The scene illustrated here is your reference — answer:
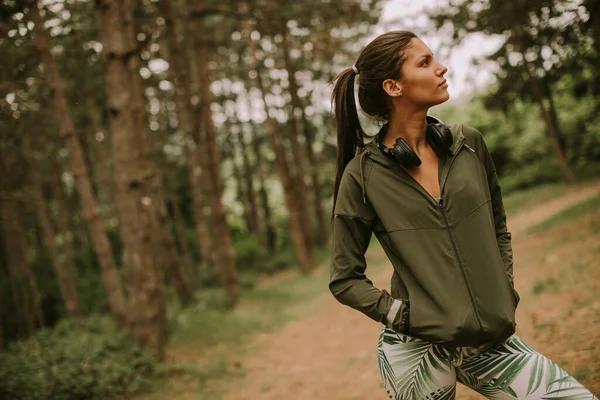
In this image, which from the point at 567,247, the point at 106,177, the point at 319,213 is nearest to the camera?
the point at 567,247

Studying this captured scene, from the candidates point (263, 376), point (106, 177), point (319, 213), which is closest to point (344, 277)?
point (263, 376)

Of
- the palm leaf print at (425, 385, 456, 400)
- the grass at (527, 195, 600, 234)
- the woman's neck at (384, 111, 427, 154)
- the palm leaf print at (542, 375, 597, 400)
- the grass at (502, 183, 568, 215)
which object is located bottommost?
the grass at (502, 183, 568, 215)

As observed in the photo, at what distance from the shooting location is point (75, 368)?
741 cm

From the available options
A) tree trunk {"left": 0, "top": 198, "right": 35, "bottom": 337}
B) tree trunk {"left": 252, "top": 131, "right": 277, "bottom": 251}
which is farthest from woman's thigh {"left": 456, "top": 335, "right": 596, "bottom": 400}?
tree trunk {"left": 252, "top": 131, "right": 277, "bottom": 251}

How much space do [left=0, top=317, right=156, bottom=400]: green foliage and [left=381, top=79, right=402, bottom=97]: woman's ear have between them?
6184mm

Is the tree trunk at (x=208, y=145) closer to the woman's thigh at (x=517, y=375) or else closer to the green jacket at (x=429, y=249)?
the green jacket at (x=429, y=249)

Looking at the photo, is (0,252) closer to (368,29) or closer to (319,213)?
(319,213)

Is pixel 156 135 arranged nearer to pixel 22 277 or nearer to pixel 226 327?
pixel 22 277

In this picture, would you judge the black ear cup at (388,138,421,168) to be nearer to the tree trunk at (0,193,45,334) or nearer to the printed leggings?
the printed leggings

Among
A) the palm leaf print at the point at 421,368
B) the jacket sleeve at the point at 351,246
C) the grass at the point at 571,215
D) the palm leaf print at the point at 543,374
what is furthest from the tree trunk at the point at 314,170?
the palm leaf print at the point at 543,374

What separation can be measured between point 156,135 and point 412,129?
69.9 feet

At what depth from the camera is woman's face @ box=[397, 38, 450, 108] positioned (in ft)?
7.98

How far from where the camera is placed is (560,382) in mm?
2178

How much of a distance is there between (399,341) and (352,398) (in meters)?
4.57
